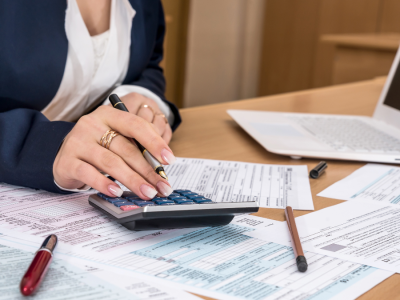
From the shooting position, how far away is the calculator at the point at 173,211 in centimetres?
44

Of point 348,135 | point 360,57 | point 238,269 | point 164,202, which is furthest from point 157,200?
point 360,57

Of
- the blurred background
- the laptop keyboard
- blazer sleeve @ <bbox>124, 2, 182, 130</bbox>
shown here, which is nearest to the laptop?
the laptop keyboard

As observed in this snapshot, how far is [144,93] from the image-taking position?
0.92 meters

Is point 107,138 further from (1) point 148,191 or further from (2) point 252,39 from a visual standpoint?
(2) point 252,39

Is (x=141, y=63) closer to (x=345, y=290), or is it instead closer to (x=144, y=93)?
(x=144, y=93)

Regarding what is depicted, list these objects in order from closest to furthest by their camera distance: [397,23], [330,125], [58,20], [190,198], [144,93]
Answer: [190,198] < [58,20] < [144,93] < [330,125] < [397,23]

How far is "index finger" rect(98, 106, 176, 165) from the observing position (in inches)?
20.3

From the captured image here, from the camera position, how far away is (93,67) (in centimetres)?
87

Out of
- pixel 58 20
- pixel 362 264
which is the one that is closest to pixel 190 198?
pixel 362 264

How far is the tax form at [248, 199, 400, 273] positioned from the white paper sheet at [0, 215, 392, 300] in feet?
0.06

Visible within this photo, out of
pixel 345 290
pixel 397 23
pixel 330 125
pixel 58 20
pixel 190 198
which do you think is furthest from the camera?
pixel 397 23

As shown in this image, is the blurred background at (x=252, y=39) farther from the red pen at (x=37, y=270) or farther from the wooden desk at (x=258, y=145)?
the red pen at (x=37, y=270)

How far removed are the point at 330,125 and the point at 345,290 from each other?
680 mm

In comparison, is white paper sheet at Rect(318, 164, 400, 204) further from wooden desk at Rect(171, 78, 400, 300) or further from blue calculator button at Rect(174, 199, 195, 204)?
blue calculator button at Rect(174, 199, 195, 204)
